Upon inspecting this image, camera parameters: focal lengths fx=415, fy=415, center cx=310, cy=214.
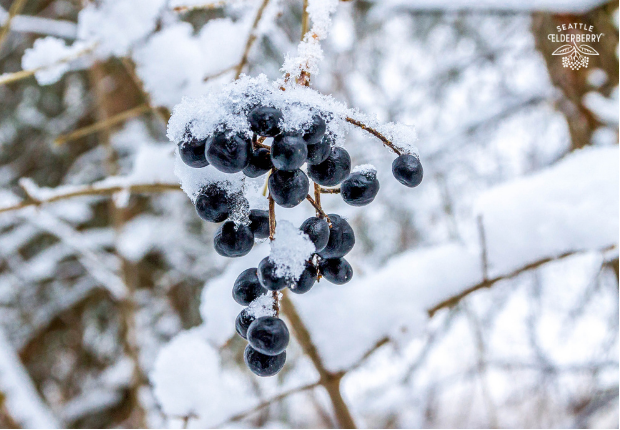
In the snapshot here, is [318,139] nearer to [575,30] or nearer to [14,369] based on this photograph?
[14,369]

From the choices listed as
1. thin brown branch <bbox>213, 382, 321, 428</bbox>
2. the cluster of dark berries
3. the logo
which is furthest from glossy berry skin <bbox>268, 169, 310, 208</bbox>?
→ the logo

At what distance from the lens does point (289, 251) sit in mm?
503

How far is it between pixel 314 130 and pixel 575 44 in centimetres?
237

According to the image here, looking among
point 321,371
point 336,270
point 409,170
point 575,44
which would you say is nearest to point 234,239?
point 336,270

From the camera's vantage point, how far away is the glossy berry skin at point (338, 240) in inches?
22.7

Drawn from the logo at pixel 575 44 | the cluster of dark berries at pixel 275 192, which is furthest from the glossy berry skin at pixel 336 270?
the logo at pixel 575 44

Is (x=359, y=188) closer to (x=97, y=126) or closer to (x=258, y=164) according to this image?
(x=258, y=164)

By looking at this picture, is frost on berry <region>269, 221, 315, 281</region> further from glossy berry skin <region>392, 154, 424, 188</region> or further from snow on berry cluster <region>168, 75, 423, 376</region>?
glossy berry skin <region>392, 154, 424, 188</region>

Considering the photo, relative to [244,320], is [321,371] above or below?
below

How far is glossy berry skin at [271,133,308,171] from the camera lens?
0.47 meters

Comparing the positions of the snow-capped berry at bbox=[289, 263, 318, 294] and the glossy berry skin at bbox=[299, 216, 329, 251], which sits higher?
the glossy berry skin at bbox=[299, 216, 329, 251]

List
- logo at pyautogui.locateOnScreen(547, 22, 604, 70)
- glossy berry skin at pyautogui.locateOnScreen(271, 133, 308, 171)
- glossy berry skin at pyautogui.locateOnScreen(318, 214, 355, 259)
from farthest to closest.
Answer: logo at pyautogui.locateOnScreen(547, 22, 604, 70) < glossy berry skin at pyautogui.locateOnScreen(318, 214, 355, 259) < glossy berry skin at pyautogui.locateOnScreen(271, 133, 308, 171)

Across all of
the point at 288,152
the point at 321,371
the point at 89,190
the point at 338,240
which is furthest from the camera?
the point at 321,371

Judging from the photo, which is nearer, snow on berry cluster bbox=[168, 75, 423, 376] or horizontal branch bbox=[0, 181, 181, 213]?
snow on berry cluster bbox=[168, 75, 423, 376]
